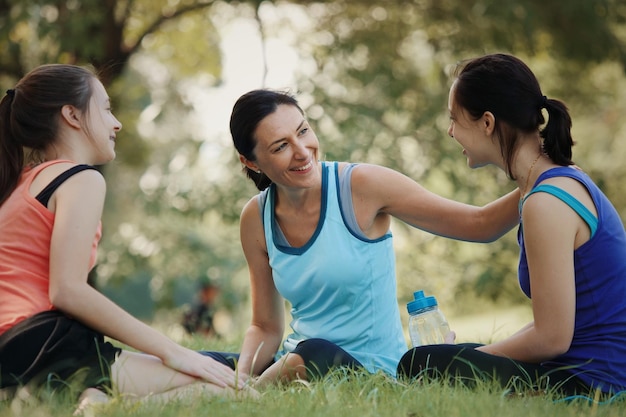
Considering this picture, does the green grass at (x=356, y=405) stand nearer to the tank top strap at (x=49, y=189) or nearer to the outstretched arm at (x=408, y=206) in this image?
the tank top strap at (x=49, y=189)

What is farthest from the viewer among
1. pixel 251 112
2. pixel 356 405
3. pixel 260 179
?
pixel 260 179

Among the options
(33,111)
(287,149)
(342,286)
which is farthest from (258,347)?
(33,111)

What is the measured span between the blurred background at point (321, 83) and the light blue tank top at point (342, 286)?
5320mm

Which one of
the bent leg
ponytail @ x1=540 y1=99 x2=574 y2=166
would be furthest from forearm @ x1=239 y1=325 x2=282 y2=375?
ponytail @ x1=540 y1=99 x2=574 y2=166

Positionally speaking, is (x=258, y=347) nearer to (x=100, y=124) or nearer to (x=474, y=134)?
(x=100, y=124)

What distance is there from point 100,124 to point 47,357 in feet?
3.06

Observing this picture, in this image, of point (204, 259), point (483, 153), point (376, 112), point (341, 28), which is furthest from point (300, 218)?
point (204, 259)

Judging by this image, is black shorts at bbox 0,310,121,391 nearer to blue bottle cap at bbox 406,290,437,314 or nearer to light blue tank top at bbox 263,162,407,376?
light blue tank top at bbox 263,162,407,376

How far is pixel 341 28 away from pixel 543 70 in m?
3.12

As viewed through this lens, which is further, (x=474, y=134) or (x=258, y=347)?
(x=258, y=347)

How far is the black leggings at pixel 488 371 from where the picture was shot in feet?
10.1

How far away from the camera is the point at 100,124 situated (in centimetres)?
344

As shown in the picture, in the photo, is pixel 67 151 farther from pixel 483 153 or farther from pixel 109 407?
pixel 483 153

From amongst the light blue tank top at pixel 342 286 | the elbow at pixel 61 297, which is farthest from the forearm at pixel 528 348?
the elbow at pixel 61 297
